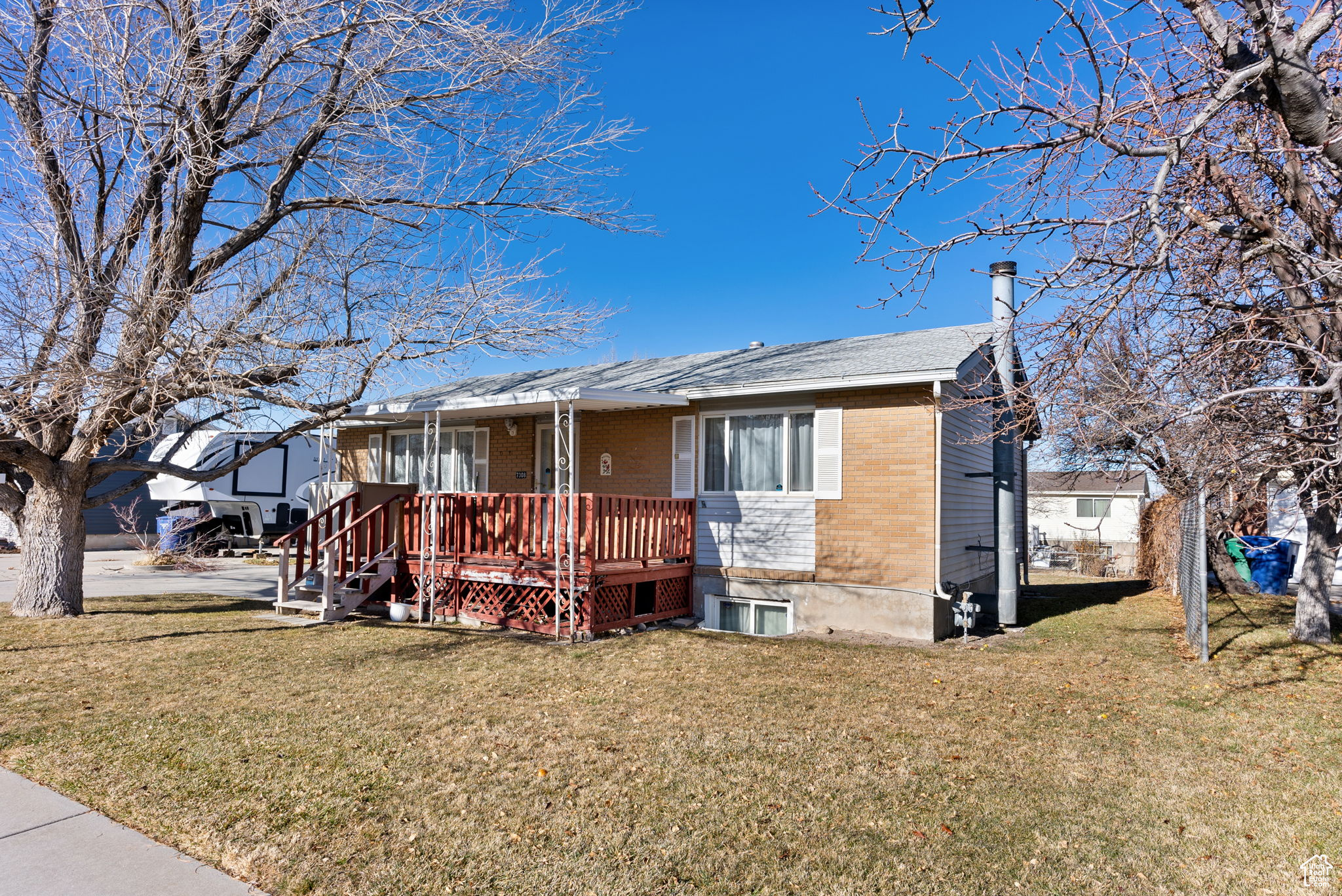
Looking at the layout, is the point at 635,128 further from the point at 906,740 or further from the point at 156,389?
the point at 906,740

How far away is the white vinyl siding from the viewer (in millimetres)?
11094

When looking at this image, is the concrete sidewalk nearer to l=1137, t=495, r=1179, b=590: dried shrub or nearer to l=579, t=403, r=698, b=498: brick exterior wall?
l=579, t=403, r=698, b=498: brick exterior wall

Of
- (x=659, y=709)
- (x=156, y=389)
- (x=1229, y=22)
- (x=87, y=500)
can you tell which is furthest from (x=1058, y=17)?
(x=87, y=500)

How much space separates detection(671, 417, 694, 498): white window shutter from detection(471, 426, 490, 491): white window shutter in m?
3.82

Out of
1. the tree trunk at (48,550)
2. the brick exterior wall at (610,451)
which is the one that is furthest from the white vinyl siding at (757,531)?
the tree trunk at (48,550)

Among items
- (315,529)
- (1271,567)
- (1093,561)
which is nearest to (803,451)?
(315,529)

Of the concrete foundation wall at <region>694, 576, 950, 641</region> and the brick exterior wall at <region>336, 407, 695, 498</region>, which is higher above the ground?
the brick exterior wall at <region>336, 407, 695, 498</region>

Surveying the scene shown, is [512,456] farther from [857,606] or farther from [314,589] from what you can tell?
[857,606]

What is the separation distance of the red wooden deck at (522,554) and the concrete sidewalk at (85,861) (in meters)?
5.75

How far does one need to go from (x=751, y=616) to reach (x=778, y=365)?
3.67 meters

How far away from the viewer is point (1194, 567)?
10070mm

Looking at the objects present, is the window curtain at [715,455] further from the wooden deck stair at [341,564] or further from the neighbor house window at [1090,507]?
the neighbor house window at [1090,507]
